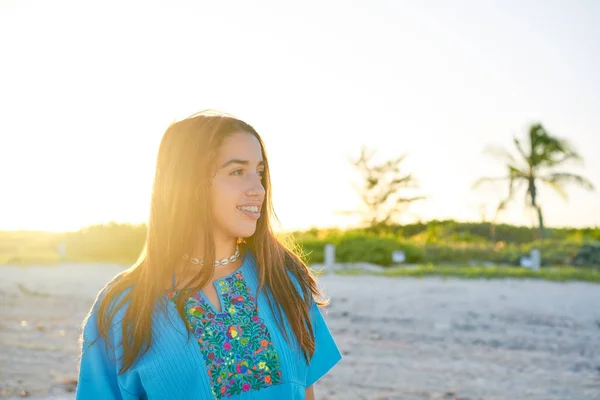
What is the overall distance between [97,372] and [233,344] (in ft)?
1.37

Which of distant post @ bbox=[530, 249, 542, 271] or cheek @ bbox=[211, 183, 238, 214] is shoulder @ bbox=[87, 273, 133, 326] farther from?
distant post @ bbox=[530, 249, 542, 271]

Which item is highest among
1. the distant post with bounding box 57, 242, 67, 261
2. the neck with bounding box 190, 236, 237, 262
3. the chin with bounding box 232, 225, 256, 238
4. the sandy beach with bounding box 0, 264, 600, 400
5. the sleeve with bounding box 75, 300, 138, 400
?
the chin with bounding box 232, 225, 256, 238

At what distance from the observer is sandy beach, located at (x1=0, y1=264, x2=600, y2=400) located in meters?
6.37

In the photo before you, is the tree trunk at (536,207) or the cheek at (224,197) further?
the tree trunk at (536,207)

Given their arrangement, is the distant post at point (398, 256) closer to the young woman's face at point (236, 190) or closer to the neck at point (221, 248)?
the neck at point (221, 248)

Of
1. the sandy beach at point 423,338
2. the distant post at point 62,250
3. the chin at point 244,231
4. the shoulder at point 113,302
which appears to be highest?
the chin at point 244,231

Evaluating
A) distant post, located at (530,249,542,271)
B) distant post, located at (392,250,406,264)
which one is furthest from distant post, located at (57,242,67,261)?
distant post, located at (530,249,542,271)

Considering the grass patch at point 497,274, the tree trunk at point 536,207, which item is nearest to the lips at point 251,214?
the grass patch at point 497,274

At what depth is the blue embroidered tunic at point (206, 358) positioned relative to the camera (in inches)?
84.9

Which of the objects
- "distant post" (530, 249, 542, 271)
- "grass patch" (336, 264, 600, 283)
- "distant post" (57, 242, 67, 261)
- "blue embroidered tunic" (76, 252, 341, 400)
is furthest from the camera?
"distant post" (57, 242, 67, 261)

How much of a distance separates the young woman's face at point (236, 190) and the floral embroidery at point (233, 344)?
0.22 meters

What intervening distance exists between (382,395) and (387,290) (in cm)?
696

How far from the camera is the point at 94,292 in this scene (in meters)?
14.2

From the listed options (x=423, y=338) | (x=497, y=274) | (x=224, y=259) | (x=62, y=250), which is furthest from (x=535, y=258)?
(x=224, y=259)
